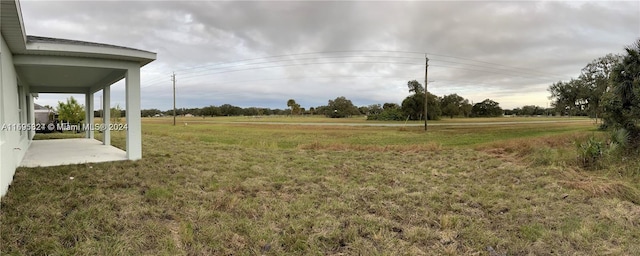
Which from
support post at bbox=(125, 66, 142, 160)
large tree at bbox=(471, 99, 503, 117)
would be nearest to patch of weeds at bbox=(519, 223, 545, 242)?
support post at bbox=(125, 66, 142, 160)

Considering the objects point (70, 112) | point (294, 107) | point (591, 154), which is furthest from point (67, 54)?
point (294, 107)

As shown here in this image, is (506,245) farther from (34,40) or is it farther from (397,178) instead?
(34,40)

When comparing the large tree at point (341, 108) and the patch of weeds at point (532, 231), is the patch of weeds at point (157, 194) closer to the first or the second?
the patch of weeds at point (532, 231)

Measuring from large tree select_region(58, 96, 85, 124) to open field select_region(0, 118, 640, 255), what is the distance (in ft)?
51.7

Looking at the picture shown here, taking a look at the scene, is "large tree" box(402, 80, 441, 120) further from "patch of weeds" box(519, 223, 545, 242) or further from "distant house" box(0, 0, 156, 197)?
"patch of weeds" box(519, 223, 545, 242)

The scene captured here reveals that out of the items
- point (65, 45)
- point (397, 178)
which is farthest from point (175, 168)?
point (397, 178)

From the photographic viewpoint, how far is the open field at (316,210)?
3336 millimetres

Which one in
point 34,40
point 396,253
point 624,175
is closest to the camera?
point 396,253

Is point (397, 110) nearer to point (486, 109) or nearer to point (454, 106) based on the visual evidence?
point (454, 106)

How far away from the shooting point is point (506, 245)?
348 centimetres

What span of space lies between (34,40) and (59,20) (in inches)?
231

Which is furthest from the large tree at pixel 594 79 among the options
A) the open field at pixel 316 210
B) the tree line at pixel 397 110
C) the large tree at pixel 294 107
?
the large tree at pixel 294 107

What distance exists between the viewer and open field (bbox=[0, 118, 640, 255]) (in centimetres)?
334

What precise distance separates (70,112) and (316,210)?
21.5 m
